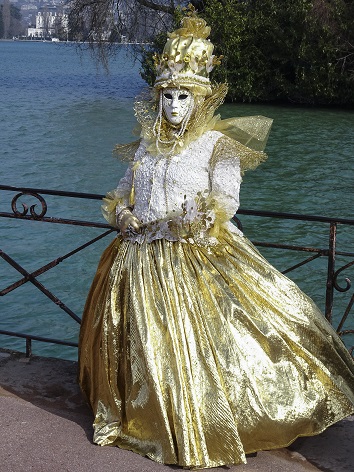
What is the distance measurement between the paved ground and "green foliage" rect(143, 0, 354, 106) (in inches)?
637

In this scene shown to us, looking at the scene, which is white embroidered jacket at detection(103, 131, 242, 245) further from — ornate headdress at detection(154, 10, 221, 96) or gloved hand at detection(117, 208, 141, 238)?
ornate headdress at detection(154, 10, 221, 96)

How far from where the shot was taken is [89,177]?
560 inches

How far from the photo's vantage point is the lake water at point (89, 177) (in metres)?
8.30

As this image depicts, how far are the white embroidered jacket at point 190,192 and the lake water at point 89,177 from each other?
11.8ft

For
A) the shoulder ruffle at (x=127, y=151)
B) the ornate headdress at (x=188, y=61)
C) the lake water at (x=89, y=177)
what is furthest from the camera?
the lake water at (x=89, y=177)

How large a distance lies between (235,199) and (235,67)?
17.9 metres

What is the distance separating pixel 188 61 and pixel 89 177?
432 inches

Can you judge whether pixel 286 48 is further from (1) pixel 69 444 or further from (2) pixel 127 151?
(1) pixel 69 444

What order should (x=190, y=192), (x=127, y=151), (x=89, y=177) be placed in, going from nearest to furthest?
(x=190, y=192)
(x=127, y=151)
(x=89, y=177)

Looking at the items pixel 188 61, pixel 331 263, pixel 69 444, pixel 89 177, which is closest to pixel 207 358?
pixel 69 444

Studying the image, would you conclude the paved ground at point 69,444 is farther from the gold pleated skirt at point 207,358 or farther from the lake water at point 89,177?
the lake water at point 89,177

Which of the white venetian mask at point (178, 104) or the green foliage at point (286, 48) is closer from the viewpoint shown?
the white venetian mask at point (178, 104)

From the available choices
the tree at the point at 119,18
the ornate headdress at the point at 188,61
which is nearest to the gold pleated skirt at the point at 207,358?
the ornate headdress at the point at 188,61

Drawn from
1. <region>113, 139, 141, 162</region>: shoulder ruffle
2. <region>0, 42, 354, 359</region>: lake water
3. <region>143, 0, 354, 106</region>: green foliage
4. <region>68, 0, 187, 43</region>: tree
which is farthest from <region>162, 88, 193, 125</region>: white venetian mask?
<region>68, 0, 187, 43</region>: tree
